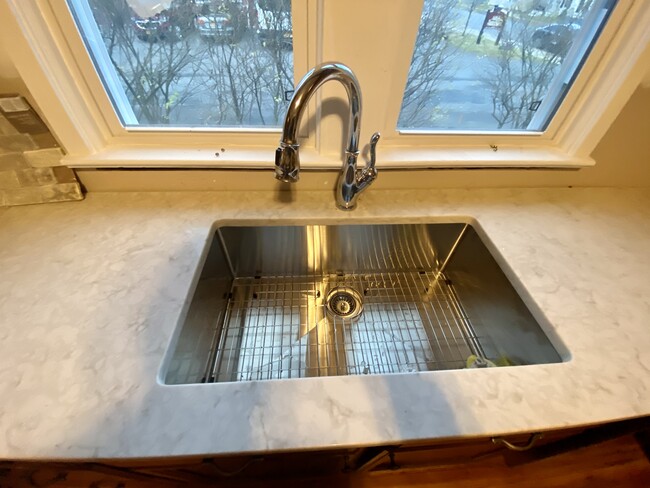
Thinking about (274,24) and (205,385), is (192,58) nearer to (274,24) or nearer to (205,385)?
(274,24)

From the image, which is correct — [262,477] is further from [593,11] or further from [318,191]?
[593,11]

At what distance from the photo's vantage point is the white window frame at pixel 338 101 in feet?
2.18

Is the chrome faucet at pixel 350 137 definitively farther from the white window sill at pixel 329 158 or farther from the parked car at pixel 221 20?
the parked car at pixel 221 20

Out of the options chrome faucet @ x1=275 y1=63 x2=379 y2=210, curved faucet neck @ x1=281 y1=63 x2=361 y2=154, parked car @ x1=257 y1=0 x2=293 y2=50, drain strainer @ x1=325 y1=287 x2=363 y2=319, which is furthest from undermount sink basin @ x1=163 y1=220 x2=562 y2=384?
parked car @ x1=257 y1=0 x2=293 y2=50

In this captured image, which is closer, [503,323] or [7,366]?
[7,366]

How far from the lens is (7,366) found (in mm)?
527

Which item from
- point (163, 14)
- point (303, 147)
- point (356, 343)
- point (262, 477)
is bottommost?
point (262, 477)

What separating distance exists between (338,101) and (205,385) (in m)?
0.69

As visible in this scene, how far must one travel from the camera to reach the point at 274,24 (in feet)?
2.39

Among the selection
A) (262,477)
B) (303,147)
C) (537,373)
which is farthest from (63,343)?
(537,373)

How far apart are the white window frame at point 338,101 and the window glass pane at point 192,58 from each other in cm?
4

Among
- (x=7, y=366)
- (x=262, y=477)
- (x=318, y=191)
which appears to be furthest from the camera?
(x=318, y=191)

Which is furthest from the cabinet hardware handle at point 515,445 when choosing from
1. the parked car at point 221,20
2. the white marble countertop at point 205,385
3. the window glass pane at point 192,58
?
the parked car at point 221,20

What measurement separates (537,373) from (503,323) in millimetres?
228
